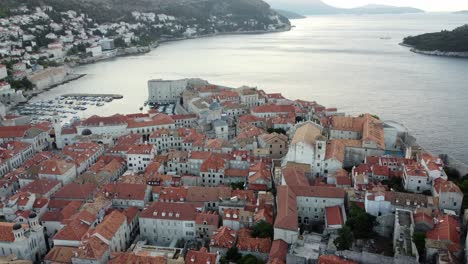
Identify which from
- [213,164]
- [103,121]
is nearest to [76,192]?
[213,164]

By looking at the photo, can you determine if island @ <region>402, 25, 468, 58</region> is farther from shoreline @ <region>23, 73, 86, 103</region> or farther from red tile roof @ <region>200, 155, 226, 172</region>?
red tile roof @ <region>200, 155, 226, 172</region>

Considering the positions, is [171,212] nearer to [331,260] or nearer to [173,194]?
[173,194]

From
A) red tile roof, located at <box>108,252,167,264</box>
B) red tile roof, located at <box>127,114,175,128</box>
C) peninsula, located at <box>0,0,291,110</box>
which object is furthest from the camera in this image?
peninsula, located at <box>0,0,291,110</box>

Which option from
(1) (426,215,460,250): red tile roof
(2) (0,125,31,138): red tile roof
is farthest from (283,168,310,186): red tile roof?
(2) (0,125,31,138): red tile roof

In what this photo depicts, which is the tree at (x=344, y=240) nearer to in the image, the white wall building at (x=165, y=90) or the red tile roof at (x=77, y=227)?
the red tile roof at (x=77, y=227)

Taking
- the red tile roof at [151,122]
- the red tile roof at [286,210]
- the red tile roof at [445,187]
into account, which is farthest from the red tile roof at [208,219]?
the red tile roof at [151,122]

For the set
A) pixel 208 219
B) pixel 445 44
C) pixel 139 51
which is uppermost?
pixel 445 44
